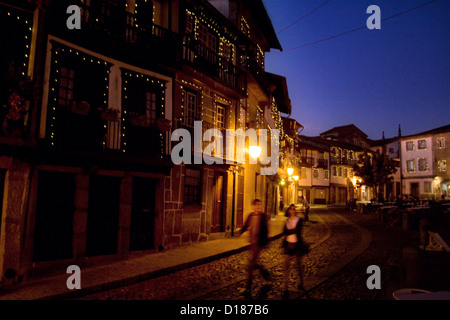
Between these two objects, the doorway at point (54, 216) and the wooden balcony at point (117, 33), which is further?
the wooden balcony at point (117, 33)

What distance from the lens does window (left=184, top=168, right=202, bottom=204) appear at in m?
13.7

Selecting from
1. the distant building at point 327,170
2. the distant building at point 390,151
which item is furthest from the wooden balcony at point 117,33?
the distant building at point 390,151

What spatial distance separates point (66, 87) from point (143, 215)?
15.8 feet

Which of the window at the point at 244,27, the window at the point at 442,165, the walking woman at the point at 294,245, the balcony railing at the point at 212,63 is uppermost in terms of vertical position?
the window at the point at 244,27

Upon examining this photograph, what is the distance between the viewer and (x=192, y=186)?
553 inches

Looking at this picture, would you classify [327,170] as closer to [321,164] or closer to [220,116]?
[321,164]

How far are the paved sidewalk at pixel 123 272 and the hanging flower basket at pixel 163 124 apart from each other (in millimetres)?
4372

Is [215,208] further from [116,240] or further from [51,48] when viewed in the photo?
[51,48]

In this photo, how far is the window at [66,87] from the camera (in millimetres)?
9898

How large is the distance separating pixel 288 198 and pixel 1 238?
42.3m

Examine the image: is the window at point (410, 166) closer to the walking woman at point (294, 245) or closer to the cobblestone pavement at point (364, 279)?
the cobblestone pavement at point (364, 279)

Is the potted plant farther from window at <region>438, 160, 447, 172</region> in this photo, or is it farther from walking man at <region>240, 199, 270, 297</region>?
window at <region>438, 160, 447, 172</region>

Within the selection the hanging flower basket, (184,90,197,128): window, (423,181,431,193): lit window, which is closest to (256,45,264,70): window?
(184,90,197,128): window

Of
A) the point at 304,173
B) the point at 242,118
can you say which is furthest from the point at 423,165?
the point at 242,118
